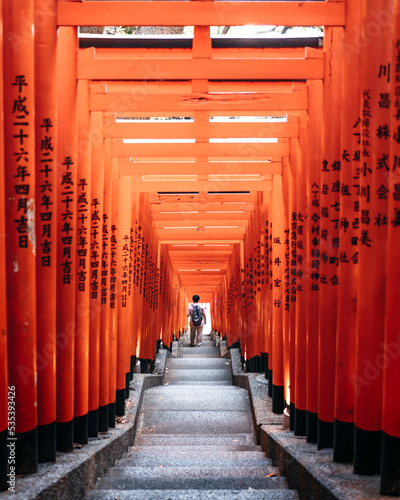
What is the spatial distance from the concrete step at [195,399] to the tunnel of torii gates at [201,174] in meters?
2.20

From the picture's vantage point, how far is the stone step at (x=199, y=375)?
14227mm

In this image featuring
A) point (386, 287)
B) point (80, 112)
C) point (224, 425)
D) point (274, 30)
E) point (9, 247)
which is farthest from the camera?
point (274, 30)

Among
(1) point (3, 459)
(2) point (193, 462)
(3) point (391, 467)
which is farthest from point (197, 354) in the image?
(3) point (391, 467)

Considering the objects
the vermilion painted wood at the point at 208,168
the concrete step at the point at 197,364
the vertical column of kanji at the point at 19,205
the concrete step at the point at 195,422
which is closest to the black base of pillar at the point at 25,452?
the vertical column of kanji at the point at 19,205

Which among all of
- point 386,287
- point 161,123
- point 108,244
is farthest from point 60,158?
point 386,287

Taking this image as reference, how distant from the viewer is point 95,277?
6203 millimetres

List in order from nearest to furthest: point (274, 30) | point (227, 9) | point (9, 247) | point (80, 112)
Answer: point (9, 247) < point (227, 9) < point (80, 112) < point (274, 30)

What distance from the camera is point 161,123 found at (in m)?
7.26

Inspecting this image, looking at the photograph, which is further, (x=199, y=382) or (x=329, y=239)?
(x=199, y=382)

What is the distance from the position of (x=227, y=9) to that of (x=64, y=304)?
2866 millimetres

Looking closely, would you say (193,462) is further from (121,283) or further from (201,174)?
(201,174)

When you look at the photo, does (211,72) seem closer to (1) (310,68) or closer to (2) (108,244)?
(1) (310,68)

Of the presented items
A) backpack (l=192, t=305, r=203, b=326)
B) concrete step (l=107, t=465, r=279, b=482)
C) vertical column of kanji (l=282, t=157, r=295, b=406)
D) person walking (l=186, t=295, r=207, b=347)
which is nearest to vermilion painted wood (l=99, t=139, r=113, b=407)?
concrete step (l=107, t=465, r=279, b=482)

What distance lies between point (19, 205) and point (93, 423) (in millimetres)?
3007
